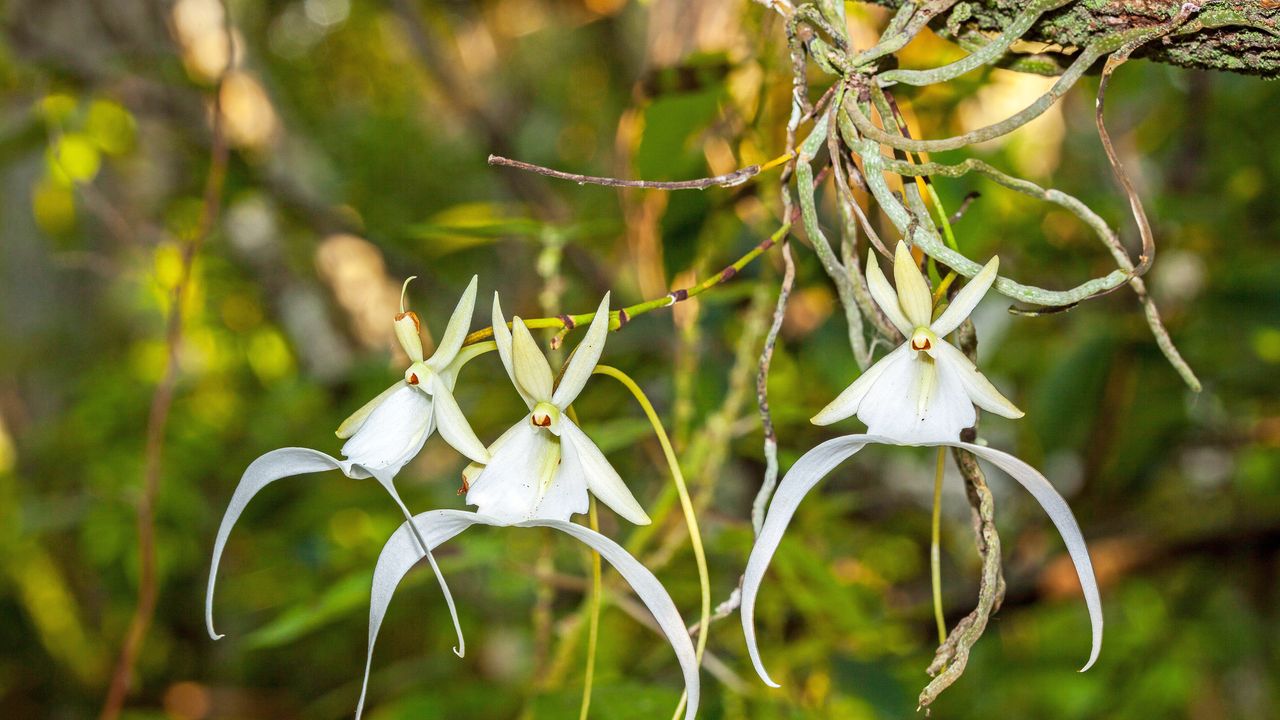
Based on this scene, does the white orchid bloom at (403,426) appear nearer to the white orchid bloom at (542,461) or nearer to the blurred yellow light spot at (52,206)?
the white orchid bloom at (542,461)

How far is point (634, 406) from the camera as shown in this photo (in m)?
0.82

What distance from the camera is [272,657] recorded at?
4.79ft

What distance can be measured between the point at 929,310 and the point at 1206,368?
72cm

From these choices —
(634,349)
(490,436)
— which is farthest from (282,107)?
(634,349)

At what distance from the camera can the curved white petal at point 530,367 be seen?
20cm

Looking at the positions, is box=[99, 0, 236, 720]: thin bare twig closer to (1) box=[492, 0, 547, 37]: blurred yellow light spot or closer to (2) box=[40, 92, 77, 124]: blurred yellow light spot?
(2) box=[40, 92, 77, 124]: blurred yellow light spot

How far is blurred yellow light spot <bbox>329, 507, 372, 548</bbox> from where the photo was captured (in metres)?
0.89

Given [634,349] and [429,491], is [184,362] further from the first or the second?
[634,349]

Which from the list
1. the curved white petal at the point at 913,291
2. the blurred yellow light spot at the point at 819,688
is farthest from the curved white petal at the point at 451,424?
the blurred yellow light spot at the point at 819,688

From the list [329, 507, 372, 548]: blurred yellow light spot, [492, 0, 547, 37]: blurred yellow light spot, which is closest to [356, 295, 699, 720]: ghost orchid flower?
[329, 507, 372, 548]: blurred yellow light spot

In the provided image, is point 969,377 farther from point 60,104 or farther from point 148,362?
point 148,362

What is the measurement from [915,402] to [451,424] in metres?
0.11

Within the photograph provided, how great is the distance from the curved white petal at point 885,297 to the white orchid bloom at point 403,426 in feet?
0.30

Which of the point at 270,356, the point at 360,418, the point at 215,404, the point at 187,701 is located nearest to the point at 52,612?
the point at 187,701
